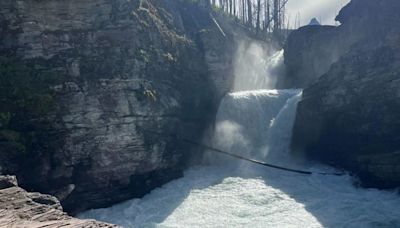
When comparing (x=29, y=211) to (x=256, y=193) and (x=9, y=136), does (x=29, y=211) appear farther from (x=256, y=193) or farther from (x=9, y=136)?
(x=256, y=193)

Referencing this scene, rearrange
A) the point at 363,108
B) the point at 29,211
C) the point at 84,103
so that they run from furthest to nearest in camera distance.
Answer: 1. the point at 363,108
2. the point at 84,103
3. the point at 29,211

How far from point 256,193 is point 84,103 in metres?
11.6

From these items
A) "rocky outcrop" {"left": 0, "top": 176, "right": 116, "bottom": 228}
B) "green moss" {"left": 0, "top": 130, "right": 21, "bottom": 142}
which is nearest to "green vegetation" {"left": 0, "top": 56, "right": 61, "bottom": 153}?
"green moss" {"left": 0, "top": 130, "right": 21, "bottom": 142}

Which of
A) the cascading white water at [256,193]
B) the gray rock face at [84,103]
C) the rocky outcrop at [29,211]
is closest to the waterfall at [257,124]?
the cascading white water at [256,193]

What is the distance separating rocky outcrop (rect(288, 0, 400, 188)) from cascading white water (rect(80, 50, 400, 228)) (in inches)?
58.2

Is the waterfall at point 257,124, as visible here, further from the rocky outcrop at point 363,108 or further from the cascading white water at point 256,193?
the rocky outcrop at point 363,108

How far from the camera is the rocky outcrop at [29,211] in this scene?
560 inches

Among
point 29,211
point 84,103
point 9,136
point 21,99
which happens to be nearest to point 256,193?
point 84,103

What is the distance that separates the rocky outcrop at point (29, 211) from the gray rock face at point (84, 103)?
655 cm

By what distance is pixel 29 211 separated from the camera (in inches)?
609

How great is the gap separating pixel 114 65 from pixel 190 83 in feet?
28.3

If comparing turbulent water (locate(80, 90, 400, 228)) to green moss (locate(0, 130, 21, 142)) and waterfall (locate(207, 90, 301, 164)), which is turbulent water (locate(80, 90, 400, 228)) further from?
green moss (locate(0, 130, 21, 142))

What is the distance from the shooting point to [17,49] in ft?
84.8

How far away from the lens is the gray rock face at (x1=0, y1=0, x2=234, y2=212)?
24484 mm
